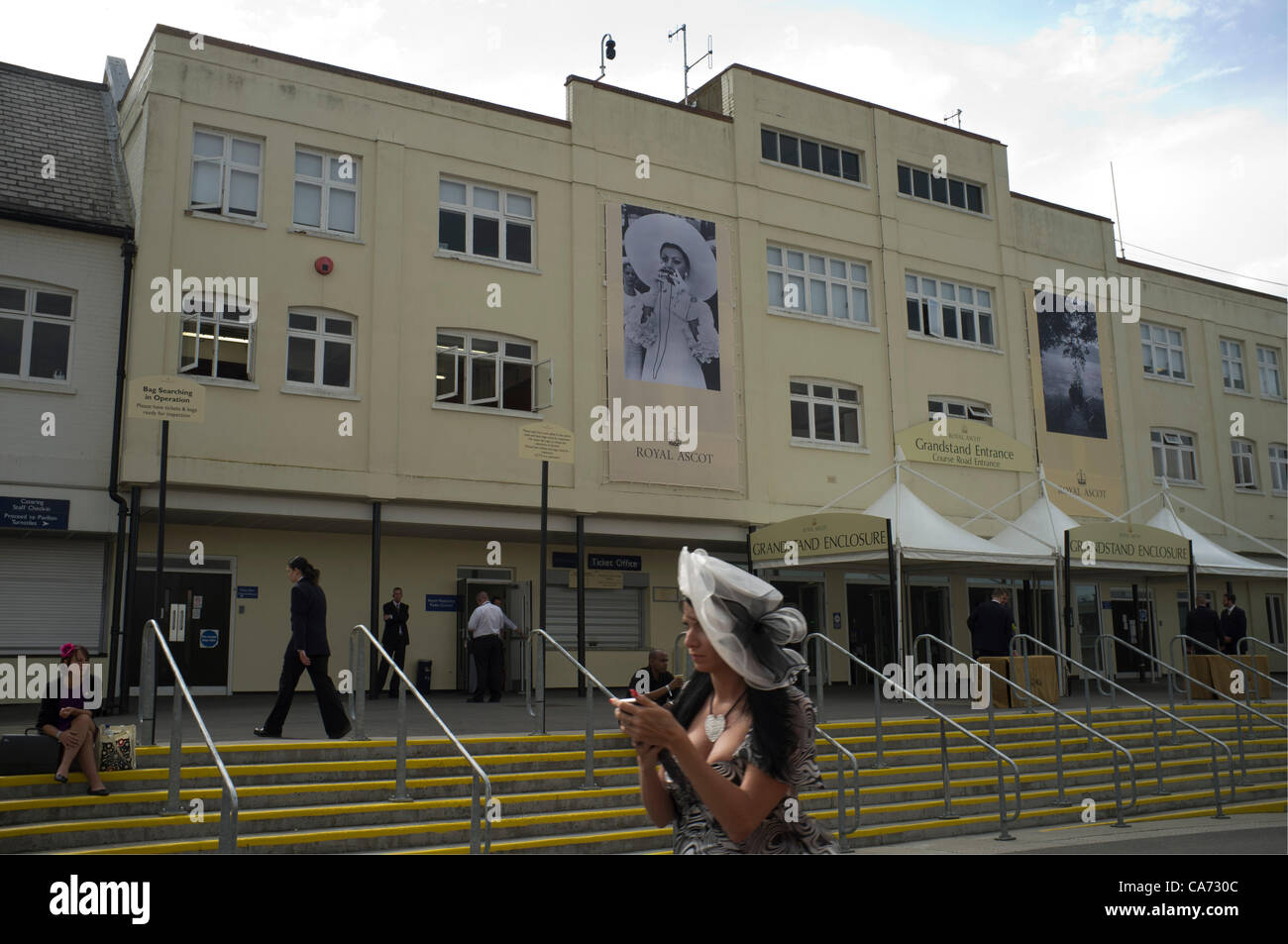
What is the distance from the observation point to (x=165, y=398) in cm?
1047

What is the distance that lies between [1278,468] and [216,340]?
27624 millimetres

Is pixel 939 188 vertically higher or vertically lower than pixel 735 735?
higher

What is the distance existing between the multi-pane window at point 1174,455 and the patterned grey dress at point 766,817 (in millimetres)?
27430

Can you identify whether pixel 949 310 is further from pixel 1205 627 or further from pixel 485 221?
pixel 485 221

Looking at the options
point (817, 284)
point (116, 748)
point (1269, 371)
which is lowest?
point (116, 748)

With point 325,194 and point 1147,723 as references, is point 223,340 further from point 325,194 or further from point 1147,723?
point 1147,723

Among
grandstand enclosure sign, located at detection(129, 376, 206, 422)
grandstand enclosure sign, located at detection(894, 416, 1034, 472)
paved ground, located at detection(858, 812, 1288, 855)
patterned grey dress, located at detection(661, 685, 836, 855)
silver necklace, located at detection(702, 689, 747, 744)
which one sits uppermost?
grandstand enclosure sign, located at detection(894, 416, 1034, 472)

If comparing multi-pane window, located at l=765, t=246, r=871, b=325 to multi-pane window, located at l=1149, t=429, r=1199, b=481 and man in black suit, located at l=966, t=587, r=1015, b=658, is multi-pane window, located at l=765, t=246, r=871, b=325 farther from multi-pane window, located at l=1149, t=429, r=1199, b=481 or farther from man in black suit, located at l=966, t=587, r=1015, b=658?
multi-pane window, located at l=1149, t=429, r=1199, b=481

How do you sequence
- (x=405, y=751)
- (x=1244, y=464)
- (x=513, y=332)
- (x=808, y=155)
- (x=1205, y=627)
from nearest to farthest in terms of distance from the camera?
1. (x=405, y=751)
2. (x=1205, y=627)
3. (x=513, y=332)
4. (x=808, y=155)
5. (x=1244, y=464)

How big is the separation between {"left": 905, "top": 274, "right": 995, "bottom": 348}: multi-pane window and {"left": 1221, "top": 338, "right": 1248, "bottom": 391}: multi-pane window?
9.24m

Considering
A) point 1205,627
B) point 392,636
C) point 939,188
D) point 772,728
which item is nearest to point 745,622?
point 772,728

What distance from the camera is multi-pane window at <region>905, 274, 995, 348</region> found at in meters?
24.5

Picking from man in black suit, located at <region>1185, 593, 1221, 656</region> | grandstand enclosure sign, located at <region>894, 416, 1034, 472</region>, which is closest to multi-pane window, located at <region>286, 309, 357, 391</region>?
grandstand enclosure sign, located at <region>894, 416, 1034, 472</region>
